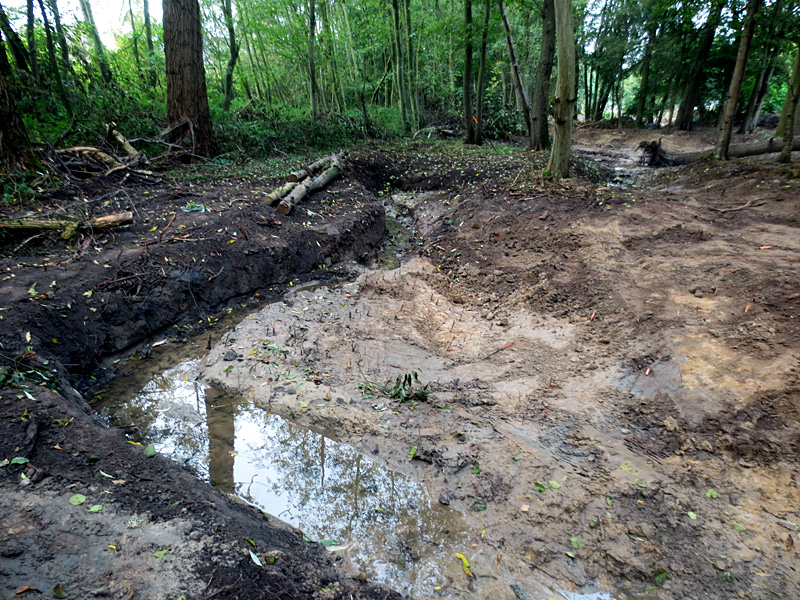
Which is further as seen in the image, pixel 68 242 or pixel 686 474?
pixel 68 242

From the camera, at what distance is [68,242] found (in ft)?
18.1

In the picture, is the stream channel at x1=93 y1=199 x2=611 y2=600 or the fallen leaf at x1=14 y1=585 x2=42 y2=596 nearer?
the fallen leaf at x1=14 y1=585 x2=42 y2=596

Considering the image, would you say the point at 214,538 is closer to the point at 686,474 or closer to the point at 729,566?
the point at 729,566

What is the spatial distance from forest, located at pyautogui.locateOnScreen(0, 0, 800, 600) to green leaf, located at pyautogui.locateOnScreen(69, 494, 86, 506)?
0.01 m

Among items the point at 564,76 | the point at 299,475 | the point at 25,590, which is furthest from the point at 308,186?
the point at 25,590

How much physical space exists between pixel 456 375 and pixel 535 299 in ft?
6.64

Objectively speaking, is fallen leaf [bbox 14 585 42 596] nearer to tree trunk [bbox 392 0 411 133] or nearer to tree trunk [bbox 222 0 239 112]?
tree trunk [bbox 222 0 239 112]

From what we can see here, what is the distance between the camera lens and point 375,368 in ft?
15.1

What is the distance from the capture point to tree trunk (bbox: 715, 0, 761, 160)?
351 inches

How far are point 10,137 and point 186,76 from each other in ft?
15.2

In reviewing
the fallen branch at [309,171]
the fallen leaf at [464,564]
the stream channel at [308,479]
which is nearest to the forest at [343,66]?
the fallen branch at [309,171]

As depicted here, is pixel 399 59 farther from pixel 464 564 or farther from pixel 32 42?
pixel 464 564

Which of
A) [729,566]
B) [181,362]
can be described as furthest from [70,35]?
[729,566]

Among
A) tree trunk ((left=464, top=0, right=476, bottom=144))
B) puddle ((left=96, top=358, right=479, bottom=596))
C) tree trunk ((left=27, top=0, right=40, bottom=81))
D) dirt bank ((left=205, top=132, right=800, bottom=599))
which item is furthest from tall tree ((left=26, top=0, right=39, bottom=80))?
tree trunk ((left=464, top=0, right=476, bottom=144))
